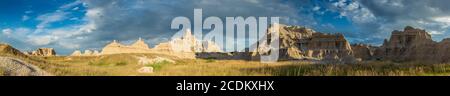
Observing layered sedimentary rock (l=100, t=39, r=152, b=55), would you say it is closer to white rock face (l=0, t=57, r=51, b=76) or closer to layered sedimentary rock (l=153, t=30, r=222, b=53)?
layered sedimentary rock (l=153, t=30, r=222, b=53)

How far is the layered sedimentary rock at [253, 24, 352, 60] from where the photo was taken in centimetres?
13838

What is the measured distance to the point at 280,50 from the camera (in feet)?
486

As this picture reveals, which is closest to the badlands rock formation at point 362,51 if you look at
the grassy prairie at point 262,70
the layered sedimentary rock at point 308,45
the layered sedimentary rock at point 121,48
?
the layered sedimentary rock at point 308,45

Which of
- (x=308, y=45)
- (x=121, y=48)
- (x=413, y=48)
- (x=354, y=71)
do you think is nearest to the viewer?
(x=354, y=71)

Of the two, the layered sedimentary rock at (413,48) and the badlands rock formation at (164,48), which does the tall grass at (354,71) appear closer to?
the layered sedimentary rock at (413,48)

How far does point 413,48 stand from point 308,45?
34.0 meters

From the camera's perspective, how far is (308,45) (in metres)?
148

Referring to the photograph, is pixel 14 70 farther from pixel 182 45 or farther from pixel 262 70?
pixel 182 45

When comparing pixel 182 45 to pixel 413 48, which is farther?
pixel 182 45

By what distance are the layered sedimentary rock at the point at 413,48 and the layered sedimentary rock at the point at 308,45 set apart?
14.7m

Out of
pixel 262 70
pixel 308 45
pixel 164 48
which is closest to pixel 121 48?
pixel 164 48
